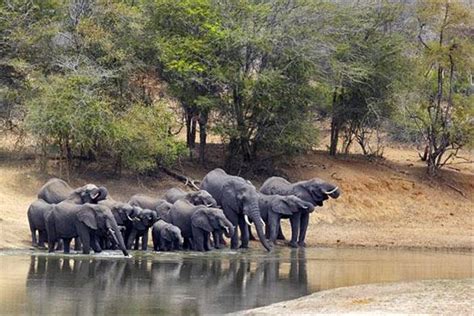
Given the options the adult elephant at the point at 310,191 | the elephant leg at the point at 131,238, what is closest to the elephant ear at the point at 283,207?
the adult elephant at the point at 310,191

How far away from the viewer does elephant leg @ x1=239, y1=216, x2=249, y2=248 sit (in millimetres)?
31562

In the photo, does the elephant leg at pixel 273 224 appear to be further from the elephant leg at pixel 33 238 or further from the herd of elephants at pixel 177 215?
the elephant leg at pixel 33 238

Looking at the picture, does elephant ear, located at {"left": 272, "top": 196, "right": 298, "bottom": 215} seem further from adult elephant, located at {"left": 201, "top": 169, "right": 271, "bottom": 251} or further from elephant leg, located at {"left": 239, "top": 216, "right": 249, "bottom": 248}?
elephant leg, located at {"left": 239, "top": 216, "right": 249, "bottom": 248}

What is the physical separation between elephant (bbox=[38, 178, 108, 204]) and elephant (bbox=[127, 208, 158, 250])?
3.35 ft

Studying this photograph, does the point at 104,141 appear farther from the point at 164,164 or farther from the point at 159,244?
the point at 159,244

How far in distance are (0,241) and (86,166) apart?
372 inches

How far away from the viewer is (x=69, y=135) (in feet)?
115

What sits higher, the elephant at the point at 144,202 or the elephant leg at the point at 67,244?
the elephant at the point at 144,202

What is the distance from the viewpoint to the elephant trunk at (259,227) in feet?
102

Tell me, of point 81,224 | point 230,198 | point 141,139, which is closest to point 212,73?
point 141,139

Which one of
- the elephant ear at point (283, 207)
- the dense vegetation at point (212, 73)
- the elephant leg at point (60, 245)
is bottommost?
the elephant leg at point (60, 245)

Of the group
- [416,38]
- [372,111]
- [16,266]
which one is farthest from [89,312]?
[416,38]

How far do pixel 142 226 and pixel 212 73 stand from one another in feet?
32.5

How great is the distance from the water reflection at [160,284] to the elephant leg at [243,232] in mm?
3069
